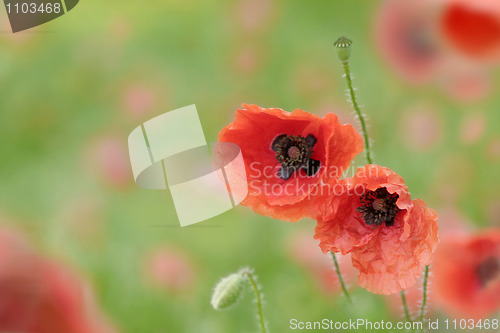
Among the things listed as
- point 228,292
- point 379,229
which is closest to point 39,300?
point 228,292

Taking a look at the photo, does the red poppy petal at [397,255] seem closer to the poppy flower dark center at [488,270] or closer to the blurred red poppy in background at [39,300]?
the poppy flower dark center at [488,270]

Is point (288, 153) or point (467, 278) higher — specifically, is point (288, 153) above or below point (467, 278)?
above

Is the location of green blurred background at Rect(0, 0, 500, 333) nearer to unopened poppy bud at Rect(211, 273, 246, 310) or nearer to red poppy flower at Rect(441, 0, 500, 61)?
red poppy flower at Rect(441, 0, 500, 61)

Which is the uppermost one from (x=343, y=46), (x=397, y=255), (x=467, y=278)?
(x=343, y=46)

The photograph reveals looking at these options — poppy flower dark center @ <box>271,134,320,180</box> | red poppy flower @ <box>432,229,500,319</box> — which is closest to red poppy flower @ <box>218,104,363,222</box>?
poppy flower dark center @ <box>271,134,320,180</box>

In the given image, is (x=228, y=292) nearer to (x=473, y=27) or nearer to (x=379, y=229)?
(x=379, y=229)

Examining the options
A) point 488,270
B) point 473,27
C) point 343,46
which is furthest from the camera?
point 473,27

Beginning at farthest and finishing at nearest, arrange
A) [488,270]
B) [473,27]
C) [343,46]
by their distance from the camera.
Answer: [473,27] → [488,270] → [343,46]

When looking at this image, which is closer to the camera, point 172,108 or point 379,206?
point 379,206
